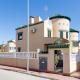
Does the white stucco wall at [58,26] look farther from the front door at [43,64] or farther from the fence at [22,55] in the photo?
the front door at [43,64]

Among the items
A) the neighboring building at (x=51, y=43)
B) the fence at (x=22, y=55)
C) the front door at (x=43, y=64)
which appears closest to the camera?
the neighboring building at (x=51, y=43)

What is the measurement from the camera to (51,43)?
26609 mm

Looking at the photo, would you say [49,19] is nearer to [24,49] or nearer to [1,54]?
[24,49]

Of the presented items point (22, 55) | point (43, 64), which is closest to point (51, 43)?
point (22, 55)

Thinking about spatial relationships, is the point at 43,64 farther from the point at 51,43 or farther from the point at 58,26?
the point at 58,26

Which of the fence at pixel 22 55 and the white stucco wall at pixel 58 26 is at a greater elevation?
the white stucco wall at pixel 58 26

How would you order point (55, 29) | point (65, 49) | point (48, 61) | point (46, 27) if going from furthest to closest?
point (55, 29) → point (46, 27) → point (48, 61) → point (65, 49)

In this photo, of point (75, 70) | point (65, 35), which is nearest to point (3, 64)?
point (75, 70)

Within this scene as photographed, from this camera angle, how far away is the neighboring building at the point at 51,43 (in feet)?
55.1

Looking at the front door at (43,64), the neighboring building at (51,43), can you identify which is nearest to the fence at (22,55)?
the neighboring building at (51,43)

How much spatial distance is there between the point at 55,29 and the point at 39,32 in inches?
138

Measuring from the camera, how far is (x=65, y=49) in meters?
16.4

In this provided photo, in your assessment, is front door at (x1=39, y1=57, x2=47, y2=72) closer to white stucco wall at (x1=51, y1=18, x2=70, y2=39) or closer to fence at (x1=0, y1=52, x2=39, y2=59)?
fence at (x1=0, y1=52, x2=39, y2=59)

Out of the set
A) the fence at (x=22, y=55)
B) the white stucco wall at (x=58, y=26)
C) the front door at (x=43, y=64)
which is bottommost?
the front door at (x=43, y=64)
